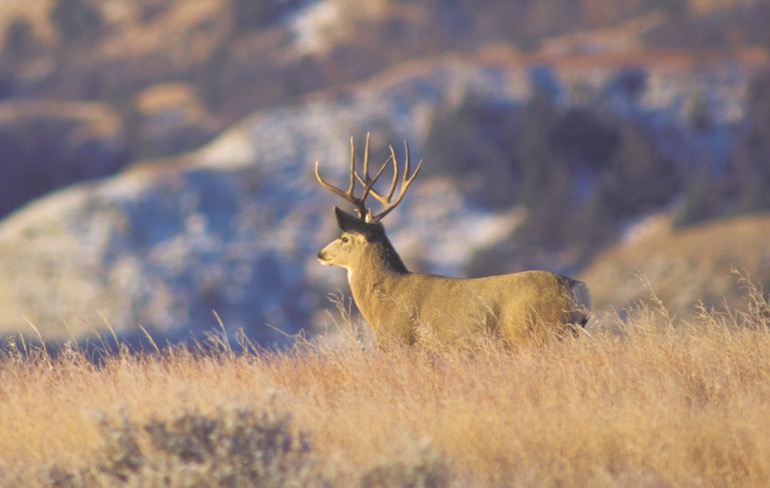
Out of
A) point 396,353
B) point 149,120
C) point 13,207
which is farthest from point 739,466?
point 149,120

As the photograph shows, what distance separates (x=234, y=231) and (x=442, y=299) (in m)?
51.3

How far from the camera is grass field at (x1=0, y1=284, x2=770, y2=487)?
6371mm

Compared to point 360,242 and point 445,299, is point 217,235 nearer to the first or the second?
point 360,242

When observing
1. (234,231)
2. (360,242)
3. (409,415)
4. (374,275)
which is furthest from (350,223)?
(234,231)

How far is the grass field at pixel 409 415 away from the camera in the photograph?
20.9 feet

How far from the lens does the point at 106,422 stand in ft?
21.2

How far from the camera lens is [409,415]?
7453mm

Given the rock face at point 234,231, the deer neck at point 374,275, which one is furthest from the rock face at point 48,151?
the deer neck at point 374,275

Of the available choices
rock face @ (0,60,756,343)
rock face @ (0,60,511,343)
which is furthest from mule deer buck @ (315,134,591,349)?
rock face @ (0,60,511,343)

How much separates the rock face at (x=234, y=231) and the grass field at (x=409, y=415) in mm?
38373

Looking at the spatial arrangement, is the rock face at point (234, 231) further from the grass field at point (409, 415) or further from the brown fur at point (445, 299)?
the grass field at point (409, 415)

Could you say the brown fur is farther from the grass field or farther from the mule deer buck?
the grass field

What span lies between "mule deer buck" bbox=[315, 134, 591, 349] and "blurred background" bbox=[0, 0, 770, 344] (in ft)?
81.1

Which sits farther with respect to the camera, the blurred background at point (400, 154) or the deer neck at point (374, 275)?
the blurred background at point (400, 154)
